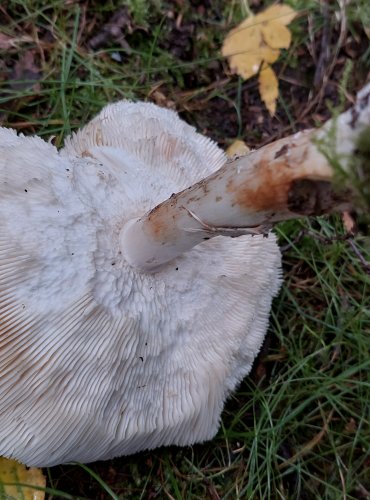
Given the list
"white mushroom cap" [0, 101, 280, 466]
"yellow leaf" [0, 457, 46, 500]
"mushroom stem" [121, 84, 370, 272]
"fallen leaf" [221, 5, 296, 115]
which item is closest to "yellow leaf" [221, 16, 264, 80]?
"fallen leaf" [221, 5, 296, 115]

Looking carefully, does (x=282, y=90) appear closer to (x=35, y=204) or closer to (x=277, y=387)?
(x=277, y=387)

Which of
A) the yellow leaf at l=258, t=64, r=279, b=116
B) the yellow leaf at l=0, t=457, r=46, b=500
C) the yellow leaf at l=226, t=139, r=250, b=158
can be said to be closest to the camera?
the yellow leaf at l=0, t=457, r=46, b=500

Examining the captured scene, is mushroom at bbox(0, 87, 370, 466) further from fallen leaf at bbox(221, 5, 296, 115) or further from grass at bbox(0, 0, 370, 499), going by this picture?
fallen leaf at bbox(221, 5, 296, 115)

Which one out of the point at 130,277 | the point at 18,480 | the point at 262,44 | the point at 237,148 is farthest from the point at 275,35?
the point at 18,480

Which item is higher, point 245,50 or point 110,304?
point 245,50

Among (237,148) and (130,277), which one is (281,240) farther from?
(130,277)

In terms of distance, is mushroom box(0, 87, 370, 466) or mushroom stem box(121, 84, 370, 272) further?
mushroom box(0, 87, 370, 466)

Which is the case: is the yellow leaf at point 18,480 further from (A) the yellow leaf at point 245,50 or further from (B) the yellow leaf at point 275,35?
(B) the yellow leaf at point 275,35
